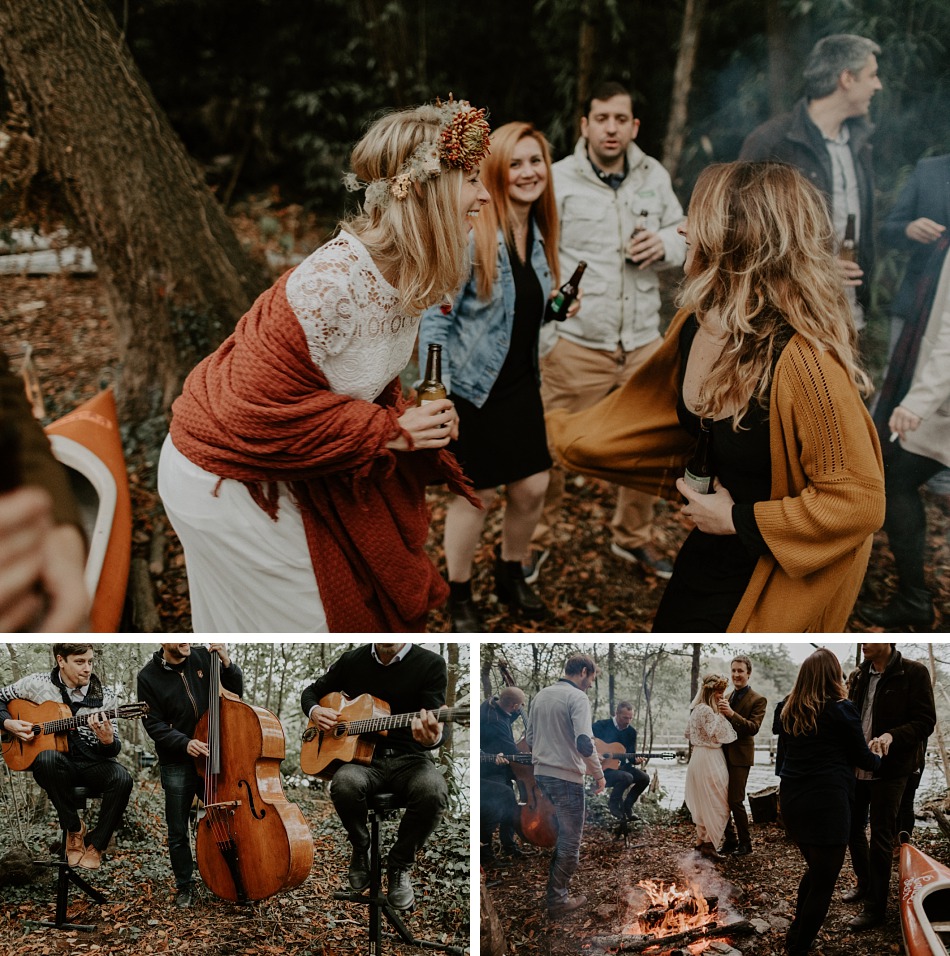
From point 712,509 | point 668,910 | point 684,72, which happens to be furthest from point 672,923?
point 684,72

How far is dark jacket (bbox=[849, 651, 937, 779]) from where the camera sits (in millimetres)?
2598

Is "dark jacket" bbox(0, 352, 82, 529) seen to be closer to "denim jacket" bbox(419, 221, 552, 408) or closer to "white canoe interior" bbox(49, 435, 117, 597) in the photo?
"white canoe interior" bbox(49, 435, 117, 597)

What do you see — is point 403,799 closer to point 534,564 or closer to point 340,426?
point 340,426

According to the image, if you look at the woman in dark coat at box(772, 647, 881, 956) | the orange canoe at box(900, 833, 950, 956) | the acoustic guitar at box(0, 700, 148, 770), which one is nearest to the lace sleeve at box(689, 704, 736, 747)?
the woman in dark coat at box(772, 647, 881, 956)

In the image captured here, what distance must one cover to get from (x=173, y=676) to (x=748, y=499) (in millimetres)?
1677

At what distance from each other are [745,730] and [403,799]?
98cm

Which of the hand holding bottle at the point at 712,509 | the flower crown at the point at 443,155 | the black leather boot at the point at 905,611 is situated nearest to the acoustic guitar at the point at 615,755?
the hand holding bottle at the point at 712,509

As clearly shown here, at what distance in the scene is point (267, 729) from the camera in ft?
8.58

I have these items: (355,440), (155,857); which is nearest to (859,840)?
(355,440)

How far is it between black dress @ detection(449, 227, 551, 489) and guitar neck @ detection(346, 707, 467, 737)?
2.94ft

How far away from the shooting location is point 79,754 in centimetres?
266

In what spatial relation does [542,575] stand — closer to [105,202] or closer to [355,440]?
[355,440]

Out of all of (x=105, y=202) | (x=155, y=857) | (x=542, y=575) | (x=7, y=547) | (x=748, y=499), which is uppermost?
(x=105, y=202)

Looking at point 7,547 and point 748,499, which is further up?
point 748,499
